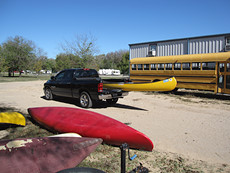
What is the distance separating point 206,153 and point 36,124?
15.4 ft

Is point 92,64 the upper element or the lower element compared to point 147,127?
upper

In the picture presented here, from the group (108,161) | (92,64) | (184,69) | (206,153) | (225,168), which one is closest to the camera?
(225,168)

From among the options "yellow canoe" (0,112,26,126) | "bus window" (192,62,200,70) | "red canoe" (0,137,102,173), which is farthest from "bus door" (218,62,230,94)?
A: "yellow canoe" (0,112,26,126)

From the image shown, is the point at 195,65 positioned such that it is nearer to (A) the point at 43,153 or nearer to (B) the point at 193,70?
(B) the point at 193,70

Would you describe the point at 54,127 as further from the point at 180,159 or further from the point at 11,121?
the point at 180,159

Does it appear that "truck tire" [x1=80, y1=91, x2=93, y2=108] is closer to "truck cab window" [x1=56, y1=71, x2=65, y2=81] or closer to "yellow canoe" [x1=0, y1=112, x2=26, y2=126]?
"truck cab window" [x1=56, y1=71, x2=65, y2=81]

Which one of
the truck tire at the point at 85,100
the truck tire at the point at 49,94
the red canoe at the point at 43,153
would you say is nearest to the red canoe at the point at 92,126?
the red canoe at the point at 43,153

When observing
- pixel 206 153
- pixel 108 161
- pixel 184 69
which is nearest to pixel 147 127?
pixel 206 153

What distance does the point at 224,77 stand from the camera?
10.7 metres

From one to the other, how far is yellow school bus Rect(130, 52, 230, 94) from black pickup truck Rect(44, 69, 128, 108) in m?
5.63

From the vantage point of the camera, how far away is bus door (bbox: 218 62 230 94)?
10617 mm

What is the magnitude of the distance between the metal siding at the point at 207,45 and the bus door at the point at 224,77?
10.0 m

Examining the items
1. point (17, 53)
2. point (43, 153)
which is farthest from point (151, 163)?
point (17, 53)

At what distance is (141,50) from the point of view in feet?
84.2
